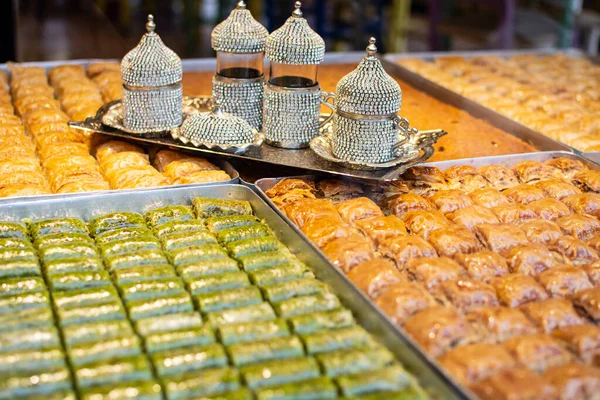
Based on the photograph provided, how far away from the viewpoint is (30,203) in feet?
8.82

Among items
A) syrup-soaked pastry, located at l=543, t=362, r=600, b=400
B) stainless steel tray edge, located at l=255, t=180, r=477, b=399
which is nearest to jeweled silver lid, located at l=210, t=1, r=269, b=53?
stainless steel tray edge, located at l=255, t=180, r=477, b=399

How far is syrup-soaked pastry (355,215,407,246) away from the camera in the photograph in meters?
2.63

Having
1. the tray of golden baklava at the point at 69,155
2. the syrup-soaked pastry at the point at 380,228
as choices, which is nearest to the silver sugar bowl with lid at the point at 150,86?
the tray of golden baklava at the point at 69,155

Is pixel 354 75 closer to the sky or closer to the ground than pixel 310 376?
closer to the sky

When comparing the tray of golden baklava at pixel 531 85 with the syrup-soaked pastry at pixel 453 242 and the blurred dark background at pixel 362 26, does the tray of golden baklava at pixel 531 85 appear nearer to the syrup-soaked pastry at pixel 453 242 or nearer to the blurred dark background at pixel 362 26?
the syrup-soaked pastry at pixel 453 242

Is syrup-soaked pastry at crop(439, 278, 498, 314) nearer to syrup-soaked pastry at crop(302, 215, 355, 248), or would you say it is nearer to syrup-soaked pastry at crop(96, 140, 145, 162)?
syrup-soaked pastry at crop(302, 215, 355, 248)

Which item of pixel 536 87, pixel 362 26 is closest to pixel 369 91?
pixel 536 87

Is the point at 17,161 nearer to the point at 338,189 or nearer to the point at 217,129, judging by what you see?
the point at 217,129

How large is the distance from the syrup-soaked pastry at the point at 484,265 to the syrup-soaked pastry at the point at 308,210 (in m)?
0.52

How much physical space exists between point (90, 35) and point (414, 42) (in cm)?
432

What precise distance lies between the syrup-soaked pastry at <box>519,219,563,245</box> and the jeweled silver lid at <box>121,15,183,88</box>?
1.74 metres

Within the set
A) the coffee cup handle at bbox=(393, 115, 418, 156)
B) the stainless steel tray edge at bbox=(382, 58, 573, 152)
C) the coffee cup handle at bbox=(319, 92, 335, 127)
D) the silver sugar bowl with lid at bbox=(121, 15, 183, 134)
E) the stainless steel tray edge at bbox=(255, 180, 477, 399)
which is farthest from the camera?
the stainless steel tray edge at bbox=(382, 58, 573, 152)

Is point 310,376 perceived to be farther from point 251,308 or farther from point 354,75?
point 354,75

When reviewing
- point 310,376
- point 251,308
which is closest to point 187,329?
point 251,308
